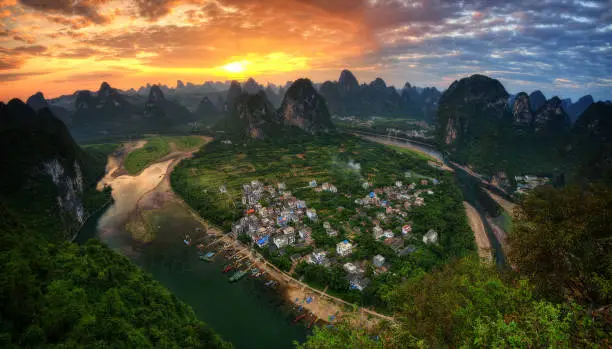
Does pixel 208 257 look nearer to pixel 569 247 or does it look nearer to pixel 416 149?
pixel 569 247

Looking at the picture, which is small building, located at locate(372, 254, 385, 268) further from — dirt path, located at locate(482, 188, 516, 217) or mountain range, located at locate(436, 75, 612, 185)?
mountain range, located at locate(436, 75, 612, 185)

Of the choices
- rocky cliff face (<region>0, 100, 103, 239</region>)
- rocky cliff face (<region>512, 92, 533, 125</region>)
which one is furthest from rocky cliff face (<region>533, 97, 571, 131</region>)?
rocky cliff face (<region>0, 100, 103, 239</region>)

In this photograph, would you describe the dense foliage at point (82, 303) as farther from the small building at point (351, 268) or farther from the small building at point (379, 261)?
the small building at point (379, 261)

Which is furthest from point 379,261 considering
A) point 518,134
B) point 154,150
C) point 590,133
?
point 154,150

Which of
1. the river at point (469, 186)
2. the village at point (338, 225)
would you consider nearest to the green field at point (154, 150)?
the village at point (338, 225)

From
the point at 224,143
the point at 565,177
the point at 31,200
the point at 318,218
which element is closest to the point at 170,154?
the point at 224,143

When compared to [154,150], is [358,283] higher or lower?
lower
